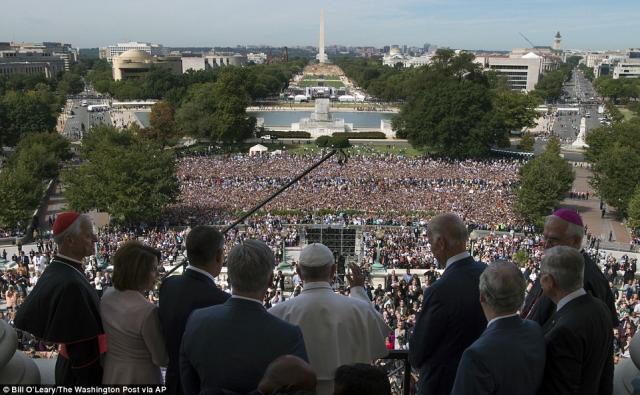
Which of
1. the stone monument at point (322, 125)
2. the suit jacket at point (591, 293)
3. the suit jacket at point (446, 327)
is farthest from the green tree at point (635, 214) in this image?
the stone monument at point (322, 125)

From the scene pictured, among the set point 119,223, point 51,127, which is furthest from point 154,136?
point 119,223

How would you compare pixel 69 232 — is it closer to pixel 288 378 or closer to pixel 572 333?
pixel 288 378

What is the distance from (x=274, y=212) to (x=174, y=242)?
17.1 feet

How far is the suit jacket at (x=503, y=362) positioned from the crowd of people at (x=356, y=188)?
20.0 m

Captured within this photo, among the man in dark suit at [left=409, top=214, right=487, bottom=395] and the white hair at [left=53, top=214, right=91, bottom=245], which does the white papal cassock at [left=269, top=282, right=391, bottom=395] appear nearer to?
the man in dark suit at [left=409, top=214, right=487, bottom=395]

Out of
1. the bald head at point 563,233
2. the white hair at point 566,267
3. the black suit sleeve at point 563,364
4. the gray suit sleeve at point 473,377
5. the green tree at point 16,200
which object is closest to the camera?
the gray suit sleeve at point 473,377

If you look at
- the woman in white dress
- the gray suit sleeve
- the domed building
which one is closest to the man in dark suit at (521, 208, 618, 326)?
the gray suit sleeve

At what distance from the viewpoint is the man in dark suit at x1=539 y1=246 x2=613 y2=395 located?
302 centimetres

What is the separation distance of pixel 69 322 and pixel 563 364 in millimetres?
2661

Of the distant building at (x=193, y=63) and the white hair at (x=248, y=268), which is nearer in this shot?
the white hair at (x=248, y=268)

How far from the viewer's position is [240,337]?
2861mm

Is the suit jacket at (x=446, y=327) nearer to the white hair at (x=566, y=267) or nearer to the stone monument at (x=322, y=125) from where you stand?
the white hair at (x=566, y=267)

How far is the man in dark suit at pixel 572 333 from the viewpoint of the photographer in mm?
3018

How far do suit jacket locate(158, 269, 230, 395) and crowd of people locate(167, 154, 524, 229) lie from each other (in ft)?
64.2
